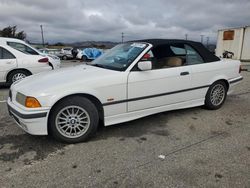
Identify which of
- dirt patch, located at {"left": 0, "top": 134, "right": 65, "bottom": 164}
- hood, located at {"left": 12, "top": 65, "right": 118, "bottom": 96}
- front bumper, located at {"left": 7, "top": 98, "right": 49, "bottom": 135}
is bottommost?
dirt patch, located at {"left": 0, "top": 134, "right": 65, "bottom": 164}

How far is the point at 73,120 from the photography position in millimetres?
3219

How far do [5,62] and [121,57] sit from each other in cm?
452

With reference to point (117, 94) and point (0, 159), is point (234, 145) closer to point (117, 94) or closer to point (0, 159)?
point (117, 94)

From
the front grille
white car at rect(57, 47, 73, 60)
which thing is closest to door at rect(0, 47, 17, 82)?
the front grille

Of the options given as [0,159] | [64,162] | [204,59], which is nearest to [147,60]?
[204,59]

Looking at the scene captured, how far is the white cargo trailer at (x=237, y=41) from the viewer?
22219 mm

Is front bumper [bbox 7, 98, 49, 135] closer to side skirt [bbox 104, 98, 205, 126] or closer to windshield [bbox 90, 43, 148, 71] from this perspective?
side skirt [bbox 104, 98, 205, 126]

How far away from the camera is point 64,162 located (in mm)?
2773

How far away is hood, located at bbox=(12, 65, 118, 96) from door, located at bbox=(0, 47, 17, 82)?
3.82 meters

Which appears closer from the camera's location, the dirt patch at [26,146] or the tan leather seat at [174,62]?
the dirt patch at [26,146]

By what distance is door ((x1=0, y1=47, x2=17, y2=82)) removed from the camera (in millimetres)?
6776

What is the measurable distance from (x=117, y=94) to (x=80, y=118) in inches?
25.3

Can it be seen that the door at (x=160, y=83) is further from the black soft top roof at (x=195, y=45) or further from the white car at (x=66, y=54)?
the white car at (x=66, y=54)

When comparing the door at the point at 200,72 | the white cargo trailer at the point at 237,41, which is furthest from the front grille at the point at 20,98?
the white cargo trailer at the point at 237,41
